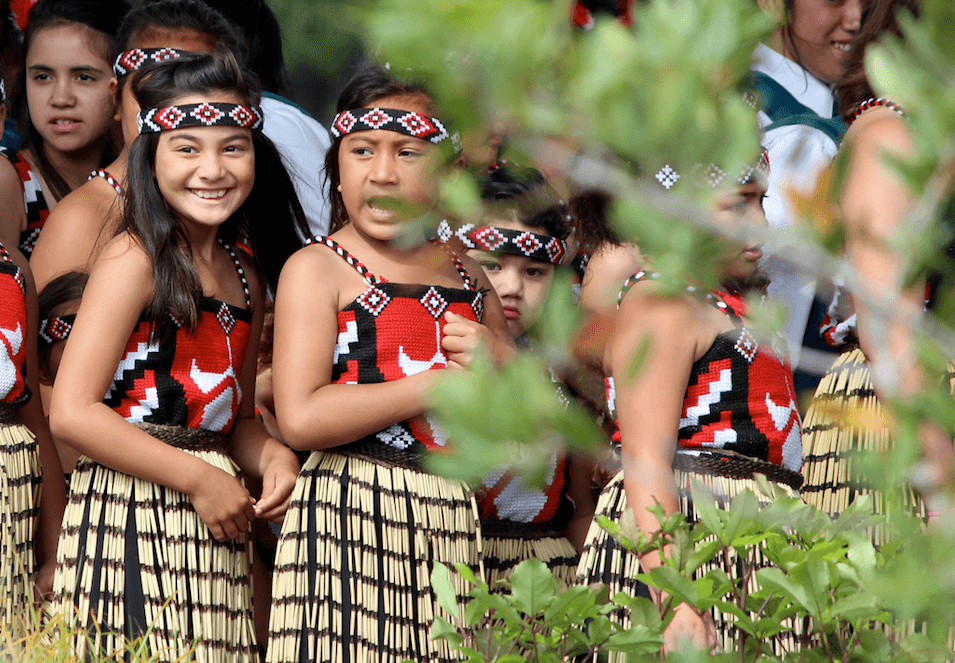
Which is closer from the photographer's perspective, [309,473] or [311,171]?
[309,473]

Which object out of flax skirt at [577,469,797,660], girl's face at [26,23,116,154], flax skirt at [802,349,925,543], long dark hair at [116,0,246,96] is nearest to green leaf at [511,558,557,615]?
flax skirt at [577,469,797,660]

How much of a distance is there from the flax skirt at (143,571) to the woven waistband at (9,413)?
19 cm

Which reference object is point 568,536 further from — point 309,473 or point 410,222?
point 410,222

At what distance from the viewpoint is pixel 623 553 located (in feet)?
6.01

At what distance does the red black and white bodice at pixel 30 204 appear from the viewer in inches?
106

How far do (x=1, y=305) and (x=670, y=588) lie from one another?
1616 millimetres

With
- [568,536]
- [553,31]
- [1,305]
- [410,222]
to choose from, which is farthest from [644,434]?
[1,305]

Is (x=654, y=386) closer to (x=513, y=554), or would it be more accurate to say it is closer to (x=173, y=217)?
(x=513, y=554)

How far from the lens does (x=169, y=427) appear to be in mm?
2043

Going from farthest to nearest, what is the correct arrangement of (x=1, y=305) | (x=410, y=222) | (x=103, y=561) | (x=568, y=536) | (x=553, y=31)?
(x=568, y=536) → (x=1, y=305) → (x=103, y=561) → (x=410, y=222) → (x=553, y=31)

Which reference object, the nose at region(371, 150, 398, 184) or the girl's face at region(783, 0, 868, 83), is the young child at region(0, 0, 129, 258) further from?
the girl's face at region(783, 0, 868, 83)

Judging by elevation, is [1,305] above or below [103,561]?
above

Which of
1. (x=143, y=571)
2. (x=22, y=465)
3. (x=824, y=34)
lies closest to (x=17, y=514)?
(x=22, y=465)

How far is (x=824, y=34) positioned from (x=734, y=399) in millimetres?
1569
